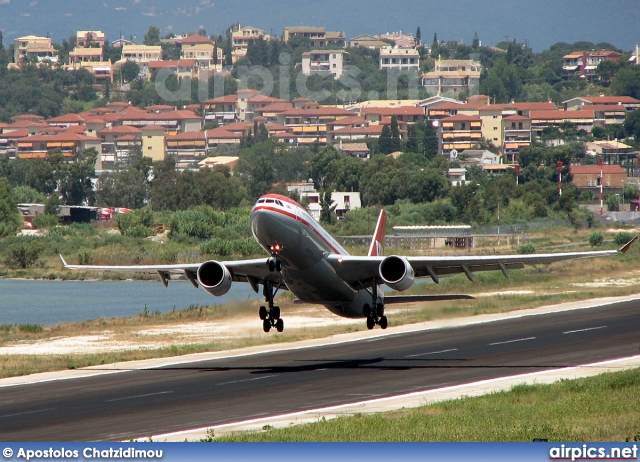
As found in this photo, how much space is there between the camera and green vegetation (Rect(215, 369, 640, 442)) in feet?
86.2

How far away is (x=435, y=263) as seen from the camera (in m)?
42.2

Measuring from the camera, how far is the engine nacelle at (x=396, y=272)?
39.4 m

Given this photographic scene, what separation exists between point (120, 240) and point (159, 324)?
5987cm

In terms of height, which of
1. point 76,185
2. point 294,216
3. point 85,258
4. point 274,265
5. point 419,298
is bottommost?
point 85,258

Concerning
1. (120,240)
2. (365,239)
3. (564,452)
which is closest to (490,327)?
(564,452)

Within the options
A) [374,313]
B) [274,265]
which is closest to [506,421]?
[274,265]

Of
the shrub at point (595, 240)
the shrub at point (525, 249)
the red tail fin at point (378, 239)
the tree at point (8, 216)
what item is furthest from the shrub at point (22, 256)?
the red tail fin at point (378, 239)

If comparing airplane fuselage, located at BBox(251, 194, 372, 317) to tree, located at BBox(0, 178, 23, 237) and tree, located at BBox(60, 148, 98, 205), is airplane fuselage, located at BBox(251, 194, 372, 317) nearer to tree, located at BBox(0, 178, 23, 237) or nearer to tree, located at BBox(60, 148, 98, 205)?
tree, located at BBox(0, 178, 23, 237)

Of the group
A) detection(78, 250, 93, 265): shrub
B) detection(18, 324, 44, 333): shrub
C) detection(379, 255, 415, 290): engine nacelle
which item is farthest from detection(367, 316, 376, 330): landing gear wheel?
detection(78, 250, 93, 265): shrub

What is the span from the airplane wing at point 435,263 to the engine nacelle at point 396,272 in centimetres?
23

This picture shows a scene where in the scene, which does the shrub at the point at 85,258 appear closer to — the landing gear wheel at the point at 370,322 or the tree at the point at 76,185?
the tree at the point at 76,185

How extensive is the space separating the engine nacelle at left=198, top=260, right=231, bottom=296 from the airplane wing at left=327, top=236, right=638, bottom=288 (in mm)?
3929

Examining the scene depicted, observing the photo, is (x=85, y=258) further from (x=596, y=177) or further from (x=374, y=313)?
(x=596, y=177)

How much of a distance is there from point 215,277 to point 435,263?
28.7 ft
